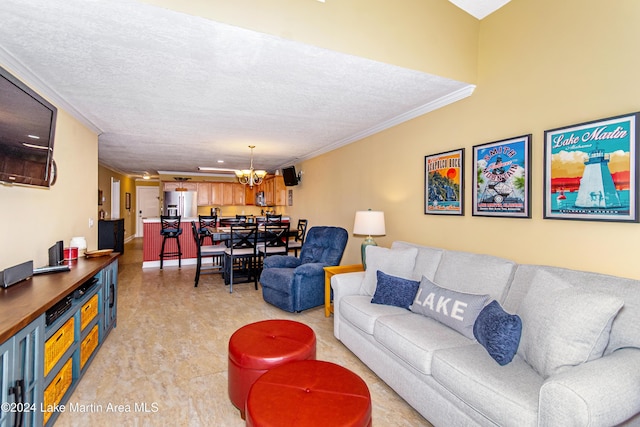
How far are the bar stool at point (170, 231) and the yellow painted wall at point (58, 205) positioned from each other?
6.89 ft

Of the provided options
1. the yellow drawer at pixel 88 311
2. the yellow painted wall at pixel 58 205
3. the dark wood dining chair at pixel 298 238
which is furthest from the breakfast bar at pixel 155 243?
the yellow drawer at pixel 88 311

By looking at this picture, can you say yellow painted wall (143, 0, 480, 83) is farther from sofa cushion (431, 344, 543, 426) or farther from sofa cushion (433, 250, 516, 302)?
sofa cushion (431, 344, 543, 426)

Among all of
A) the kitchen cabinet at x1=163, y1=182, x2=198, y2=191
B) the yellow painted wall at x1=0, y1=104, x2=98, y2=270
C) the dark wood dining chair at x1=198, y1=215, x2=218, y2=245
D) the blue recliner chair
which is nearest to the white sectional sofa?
the blue recliner chair

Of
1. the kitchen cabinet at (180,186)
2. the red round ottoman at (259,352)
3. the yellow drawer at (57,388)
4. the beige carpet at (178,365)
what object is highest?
the kitchen cabinet at (180,186)

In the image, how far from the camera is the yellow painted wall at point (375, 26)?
1900 millimetres

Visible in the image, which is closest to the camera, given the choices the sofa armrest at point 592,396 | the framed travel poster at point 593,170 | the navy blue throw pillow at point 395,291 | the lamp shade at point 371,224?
the sofa armrest at point 592,396

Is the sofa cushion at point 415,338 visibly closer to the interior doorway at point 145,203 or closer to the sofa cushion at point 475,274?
the sofa cushion at point 475,274

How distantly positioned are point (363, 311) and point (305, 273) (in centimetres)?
136

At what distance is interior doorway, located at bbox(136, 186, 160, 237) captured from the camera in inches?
458

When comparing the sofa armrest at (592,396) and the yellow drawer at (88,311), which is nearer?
the sofa armrest at (592,396)

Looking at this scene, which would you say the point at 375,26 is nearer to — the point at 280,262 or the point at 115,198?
the point at 280,262

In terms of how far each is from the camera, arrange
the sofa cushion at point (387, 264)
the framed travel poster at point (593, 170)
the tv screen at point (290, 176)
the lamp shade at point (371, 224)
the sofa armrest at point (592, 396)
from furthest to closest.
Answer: the tv screen at point (290, 176) → the lamp shade at point (371, 224) → the sofa cushion at point (387, 264) → the framed travel poster at point (593, 170) → the sofa armrest at point (592, 396)

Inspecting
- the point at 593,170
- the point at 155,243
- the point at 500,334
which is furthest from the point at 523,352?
the point at 155,243

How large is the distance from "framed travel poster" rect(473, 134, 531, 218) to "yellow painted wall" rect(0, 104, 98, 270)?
3712mm
